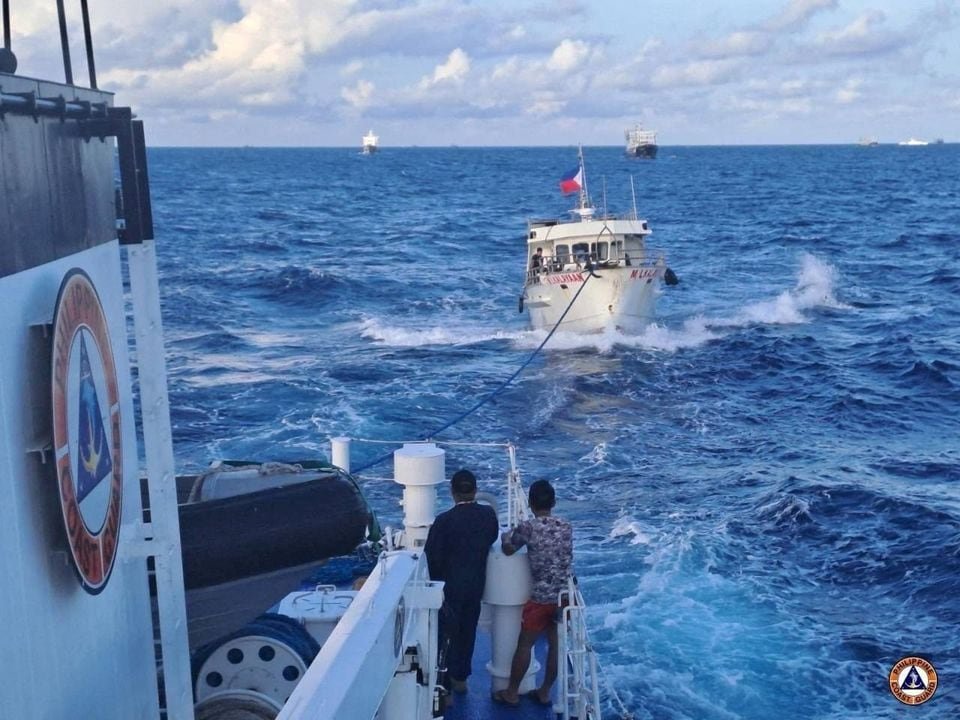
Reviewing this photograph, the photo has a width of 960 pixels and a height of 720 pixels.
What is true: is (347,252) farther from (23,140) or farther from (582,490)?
(23,140)

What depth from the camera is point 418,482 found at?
7.14m

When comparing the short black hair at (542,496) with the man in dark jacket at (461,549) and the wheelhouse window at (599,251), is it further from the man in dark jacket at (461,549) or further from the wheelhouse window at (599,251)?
the wheelhouse window at (599,251)

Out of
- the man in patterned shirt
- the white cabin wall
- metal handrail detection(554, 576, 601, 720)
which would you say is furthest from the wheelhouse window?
the white cabin wall

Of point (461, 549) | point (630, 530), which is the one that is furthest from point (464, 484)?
point (630, 530)

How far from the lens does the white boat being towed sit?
2995cm

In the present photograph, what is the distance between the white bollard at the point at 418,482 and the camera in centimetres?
713

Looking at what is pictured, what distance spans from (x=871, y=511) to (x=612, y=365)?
12026 mm

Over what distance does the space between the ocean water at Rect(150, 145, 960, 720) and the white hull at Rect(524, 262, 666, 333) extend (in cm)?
53

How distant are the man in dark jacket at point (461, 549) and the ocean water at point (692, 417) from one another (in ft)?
14.5

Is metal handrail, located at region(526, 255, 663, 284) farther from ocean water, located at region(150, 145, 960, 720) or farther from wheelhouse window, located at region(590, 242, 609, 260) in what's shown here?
ocean water, located at region(150, 145, 960, 720)

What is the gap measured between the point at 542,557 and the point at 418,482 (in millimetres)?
954

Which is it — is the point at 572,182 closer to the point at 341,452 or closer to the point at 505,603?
the point at 341,452

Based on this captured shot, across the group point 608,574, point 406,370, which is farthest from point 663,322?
point 608,574

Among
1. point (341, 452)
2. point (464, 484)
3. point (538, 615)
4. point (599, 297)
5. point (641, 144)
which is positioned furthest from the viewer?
point (641, 144)
